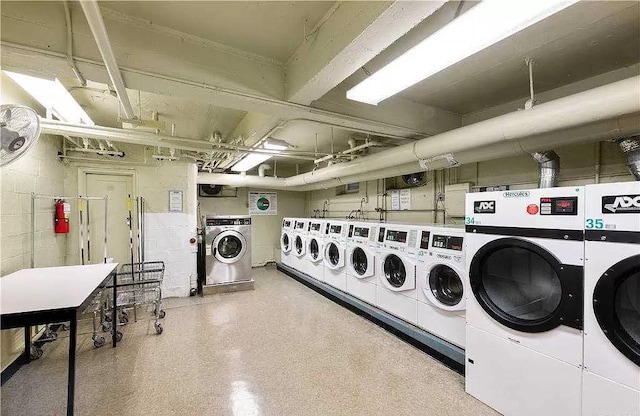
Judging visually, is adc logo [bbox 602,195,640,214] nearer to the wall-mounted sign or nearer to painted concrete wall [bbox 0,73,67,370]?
painted concrete wall [bbox 0,73,67,370]

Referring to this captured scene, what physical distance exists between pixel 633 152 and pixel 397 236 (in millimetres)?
1894

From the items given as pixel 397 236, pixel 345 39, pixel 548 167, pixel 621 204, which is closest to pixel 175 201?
pixel 397 236

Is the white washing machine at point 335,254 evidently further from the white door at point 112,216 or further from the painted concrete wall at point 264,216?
the white door at point 112,216

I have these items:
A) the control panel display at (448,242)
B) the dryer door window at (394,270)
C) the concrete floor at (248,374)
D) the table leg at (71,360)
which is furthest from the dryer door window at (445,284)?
the table leg at (71,360)

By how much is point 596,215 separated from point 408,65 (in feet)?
4.34

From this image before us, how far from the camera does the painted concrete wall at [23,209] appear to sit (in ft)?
7.70

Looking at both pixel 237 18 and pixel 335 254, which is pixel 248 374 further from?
pixel 237 18

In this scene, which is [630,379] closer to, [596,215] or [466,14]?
[596,215]

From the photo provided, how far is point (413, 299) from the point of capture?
2900 millimetres

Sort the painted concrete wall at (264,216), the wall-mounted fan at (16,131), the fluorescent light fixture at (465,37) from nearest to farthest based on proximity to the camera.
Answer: the fluorescent light fixture at (465,37)
the wall-mounted fan at (16,131)
the painted concrete wall at (264,216)

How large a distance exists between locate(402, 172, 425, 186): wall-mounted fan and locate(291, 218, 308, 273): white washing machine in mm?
2004

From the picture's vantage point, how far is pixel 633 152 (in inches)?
73.1

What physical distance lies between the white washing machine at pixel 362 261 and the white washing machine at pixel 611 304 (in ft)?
6.83

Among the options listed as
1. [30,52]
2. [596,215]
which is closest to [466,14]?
[596,215]
